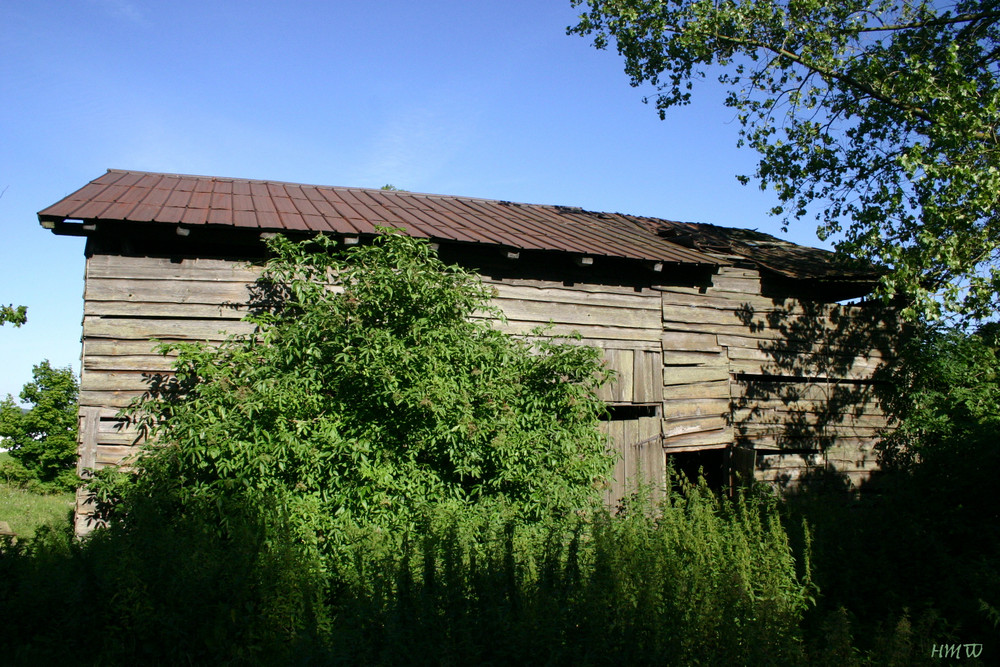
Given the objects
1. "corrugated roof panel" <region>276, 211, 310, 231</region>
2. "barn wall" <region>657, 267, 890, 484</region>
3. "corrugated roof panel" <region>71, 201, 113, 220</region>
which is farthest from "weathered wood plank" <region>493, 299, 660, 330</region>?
"corrugated roof panel" <region>71, 201, 113, 220</region>

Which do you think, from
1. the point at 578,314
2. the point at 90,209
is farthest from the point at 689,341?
the point at 90,209

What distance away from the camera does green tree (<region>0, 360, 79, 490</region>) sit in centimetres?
1564

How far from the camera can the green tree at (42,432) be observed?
616 inches

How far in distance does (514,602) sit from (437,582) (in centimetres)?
Result: 56

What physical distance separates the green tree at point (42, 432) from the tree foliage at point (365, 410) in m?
10.7

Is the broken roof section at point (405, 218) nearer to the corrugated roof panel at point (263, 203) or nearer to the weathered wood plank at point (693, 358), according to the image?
the corrugated roof panel at point (263, 203)

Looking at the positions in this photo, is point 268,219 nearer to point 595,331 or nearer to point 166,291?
point 166,291

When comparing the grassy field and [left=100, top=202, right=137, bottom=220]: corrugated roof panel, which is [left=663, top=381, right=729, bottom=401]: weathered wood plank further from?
the grassy field

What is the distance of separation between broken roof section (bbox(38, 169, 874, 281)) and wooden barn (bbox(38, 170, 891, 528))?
0.11ft

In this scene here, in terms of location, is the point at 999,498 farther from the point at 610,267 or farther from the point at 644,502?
the point at 610,267

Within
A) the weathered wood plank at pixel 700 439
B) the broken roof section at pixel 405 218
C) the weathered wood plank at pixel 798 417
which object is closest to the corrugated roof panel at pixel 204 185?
the broken roof section at pixel 405 218

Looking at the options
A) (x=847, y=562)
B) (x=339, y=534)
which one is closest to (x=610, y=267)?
(x=847, y=562)

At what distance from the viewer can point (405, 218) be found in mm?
9281

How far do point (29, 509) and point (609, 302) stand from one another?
10.7 meters
